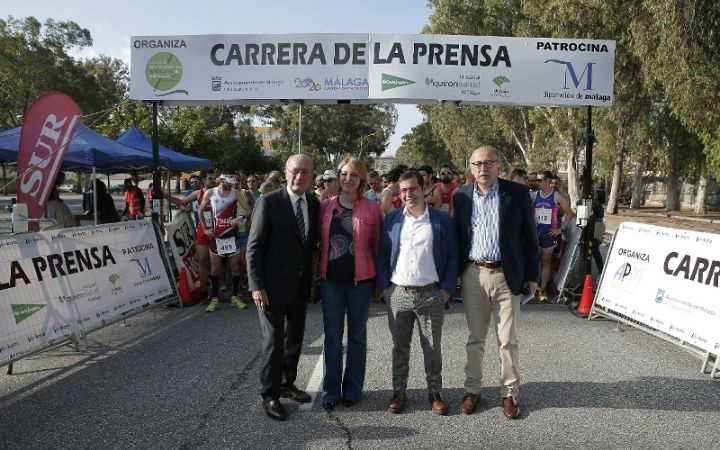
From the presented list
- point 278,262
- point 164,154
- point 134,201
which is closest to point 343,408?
point 278,262

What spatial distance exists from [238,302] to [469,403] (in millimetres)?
4159

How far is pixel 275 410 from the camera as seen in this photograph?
147 inches

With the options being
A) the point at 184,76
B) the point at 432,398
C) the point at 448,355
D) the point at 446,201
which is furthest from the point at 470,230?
the point at 184,76

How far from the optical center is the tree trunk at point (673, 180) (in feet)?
94.2

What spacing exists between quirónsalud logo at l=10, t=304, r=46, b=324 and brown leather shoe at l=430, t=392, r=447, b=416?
3543 mm

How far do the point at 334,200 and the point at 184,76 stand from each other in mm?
5042

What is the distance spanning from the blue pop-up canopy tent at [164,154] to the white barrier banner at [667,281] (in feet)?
34.3

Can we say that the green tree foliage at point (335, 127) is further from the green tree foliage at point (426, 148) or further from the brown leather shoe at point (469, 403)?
the brown leather shoe at point (469, 403)

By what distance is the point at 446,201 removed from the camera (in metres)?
8.47

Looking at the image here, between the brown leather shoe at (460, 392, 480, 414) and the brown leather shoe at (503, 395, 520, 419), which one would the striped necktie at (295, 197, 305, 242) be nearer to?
the brown leather shoe at (460, 392, 480, 414)

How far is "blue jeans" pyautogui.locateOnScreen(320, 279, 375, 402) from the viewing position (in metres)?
3.88

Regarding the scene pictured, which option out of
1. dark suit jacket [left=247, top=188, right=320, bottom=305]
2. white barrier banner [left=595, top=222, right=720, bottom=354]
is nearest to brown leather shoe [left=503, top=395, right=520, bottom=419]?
dark suit jacket [left=247, top=188, right=320, bottom=305]

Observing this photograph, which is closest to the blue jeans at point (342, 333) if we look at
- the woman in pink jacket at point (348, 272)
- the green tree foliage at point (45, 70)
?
the woman in pink jacket at point (348, 272)

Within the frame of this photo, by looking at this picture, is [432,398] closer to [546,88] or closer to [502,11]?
[546,88]
